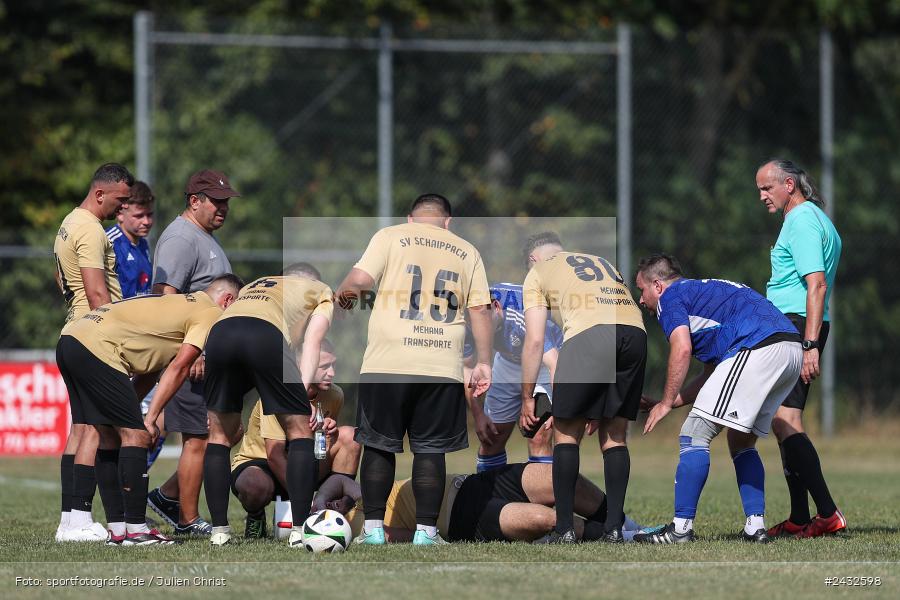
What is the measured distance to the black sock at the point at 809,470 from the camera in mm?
8094

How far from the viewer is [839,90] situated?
19688 mm

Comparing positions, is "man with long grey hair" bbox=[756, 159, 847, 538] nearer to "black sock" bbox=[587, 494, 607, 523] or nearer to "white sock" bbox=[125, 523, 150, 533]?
"black sock" bbox=[587, 494, 607, 523]

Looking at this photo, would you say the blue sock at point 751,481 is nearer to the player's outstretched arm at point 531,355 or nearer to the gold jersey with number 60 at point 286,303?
the player's outstretched arm at point 531,355

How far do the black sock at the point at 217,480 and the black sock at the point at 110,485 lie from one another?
0.49 meters

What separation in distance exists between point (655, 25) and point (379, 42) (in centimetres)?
454

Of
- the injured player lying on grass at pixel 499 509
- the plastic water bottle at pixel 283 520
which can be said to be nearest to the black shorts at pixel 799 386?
the injured player lying on grass at pixel 499 509

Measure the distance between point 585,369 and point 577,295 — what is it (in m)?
0.45

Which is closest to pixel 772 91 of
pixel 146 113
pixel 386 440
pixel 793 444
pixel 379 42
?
pixel 379 42

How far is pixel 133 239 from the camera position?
9.37 m

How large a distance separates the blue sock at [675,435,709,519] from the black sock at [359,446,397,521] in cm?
161

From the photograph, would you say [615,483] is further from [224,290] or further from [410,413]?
[224,290]

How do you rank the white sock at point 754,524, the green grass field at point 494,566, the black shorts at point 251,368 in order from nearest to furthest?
the green grass field at point 494,566 → the black shorts at point 251,368 → the white sock at point 754,524

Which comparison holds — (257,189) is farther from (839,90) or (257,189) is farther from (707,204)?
(839,90)

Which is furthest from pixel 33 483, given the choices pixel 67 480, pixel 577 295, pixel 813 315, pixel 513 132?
pixel 513 132
